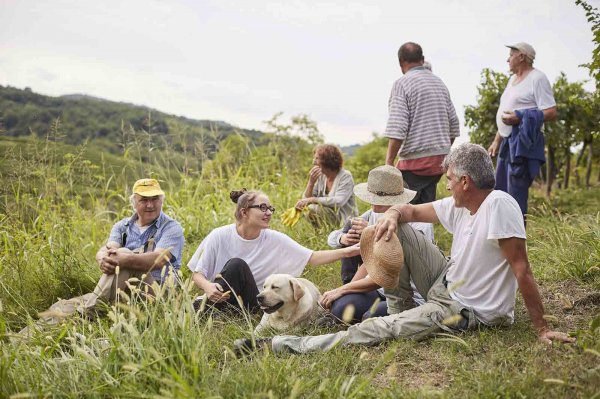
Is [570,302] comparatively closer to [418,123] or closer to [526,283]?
[526,283]

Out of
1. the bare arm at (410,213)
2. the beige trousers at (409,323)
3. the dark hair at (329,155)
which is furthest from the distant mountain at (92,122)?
the beige trousers at (409,323)

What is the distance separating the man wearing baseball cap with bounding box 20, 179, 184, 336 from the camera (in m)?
4.71

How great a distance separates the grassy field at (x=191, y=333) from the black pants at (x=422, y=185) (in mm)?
1113

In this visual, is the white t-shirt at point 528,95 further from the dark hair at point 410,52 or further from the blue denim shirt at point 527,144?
the dark hair at point 410,52

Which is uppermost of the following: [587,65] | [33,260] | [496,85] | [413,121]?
[496,85]

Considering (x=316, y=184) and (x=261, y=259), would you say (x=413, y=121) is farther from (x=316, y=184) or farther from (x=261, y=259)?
(x=261, y=259)

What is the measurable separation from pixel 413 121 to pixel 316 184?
55.4 inches

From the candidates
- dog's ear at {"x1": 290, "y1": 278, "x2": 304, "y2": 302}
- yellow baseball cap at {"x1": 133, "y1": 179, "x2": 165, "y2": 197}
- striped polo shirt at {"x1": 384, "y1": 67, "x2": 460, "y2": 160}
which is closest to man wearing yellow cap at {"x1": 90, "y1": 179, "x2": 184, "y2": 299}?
yellow baseball cap at {"x1": 133, "y1": 179, "x2": 165, "y2": 197}

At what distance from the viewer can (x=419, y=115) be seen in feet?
19.0

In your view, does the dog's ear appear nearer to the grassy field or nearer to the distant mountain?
the grassy field

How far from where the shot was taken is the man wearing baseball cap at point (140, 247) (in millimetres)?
4715

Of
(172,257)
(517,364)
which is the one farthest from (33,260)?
(517,364)

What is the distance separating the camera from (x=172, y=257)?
198 inches

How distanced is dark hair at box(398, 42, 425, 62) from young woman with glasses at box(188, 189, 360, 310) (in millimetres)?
Result: 2195
